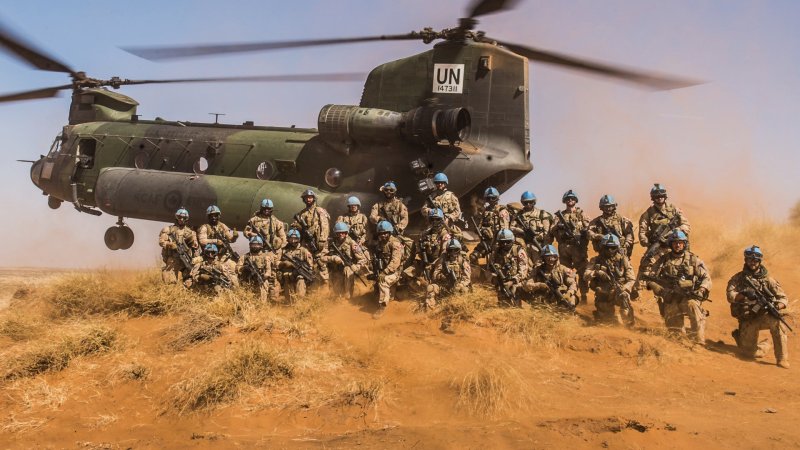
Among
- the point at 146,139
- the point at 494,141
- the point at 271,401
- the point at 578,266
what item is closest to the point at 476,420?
the point at 271,401

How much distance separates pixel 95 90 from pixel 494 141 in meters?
10.0

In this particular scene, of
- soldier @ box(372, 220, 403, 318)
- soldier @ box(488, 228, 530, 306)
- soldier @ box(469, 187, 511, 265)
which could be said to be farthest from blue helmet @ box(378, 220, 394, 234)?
soldier @ box(488, 228, 530, 306)

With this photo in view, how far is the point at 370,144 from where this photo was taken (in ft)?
47.3

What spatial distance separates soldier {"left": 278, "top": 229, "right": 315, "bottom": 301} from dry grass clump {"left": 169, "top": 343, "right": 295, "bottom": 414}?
291 cm

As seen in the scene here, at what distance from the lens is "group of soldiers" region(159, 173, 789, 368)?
35.9ft

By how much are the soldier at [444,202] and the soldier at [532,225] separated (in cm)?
98

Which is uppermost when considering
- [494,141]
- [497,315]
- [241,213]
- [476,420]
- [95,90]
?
[95,90]

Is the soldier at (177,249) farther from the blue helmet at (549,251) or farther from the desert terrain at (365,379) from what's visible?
the blue helmet at (549,251)

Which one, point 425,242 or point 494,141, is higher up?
point 494,141

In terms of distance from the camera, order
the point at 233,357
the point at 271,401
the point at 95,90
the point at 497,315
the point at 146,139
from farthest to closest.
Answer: the point at 95,90, the point at 146,139, the point at 497,315, the point at 233,357, the point at 271,401

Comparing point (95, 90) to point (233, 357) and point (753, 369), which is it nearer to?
point (233, 357)

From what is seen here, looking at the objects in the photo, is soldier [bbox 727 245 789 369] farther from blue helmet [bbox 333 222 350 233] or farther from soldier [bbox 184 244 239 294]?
soldier [bbox 184 244 239 294]

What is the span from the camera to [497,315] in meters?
10.9

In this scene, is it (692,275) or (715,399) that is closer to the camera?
(715,399)
